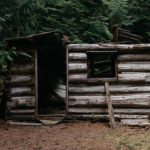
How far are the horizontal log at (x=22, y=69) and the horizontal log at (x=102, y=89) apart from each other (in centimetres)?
169

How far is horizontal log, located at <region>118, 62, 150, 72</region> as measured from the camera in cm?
1595

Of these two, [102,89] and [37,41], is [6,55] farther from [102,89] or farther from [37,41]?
[102,89]

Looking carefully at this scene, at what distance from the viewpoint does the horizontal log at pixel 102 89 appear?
1586cm

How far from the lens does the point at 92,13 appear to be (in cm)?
2150

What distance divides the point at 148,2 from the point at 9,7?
8.92 meters

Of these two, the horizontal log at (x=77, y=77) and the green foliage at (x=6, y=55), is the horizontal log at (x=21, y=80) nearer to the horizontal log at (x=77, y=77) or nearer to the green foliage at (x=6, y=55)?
A: the green foliage at (x=6, y=55)

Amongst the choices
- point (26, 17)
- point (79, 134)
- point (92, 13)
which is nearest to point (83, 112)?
point (79, 134)

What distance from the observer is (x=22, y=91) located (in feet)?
52.1

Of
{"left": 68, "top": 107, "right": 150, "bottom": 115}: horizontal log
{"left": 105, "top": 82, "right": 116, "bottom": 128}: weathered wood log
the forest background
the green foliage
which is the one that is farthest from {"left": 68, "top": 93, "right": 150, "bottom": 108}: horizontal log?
the forest background

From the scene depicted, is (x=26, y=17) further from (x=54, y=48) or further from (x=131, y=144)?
(x=131, y=144)

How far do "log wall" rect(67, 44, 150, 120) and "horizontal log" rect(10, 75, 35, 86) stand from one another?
58.9 inches

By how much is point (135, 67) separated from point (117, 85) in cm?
101

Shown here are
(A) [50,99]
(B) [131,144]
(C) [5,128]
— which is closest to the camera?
(B) [131,144]

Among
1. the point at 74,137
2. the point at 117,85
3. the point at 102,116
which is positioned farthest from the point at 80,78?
the point at 74,137
